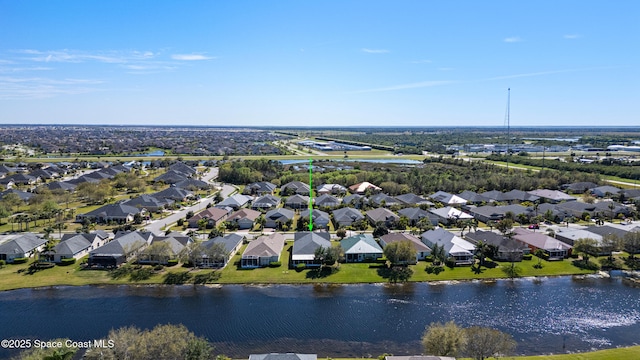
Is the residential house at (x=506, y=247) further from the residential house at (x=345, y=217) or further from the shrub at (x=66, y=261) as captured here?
the shrub at (x=66, y=261)

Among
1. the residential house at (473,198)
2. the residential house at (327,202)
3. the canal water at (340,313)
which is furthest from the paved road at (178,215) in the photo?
the residential house at (473,198)

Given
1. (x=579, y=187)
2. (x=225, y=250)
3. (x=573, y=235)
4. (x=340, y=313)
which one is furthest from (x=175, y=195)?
(x=579, y=187)

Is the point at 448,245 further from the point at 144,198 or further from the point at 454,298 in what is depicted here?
the point at 144,198

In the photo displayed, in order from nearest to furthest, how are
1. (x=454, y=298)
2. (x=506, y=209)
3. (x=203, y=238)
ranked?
(x=454, y=298)
(x=203, y=238)
(x=506, y=209)

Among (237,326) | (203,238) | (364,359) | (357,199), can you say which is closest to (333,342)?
(364,359)

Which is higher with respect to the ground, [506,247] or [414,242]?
[414,242]

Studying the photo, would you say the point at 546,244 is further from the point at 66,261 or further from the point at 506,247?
the point at 66,261

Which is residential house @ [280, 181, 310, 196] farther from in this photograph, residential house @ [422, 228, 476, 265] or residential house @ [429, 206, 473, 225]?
residential house @ [422, 228, 476, 265]
